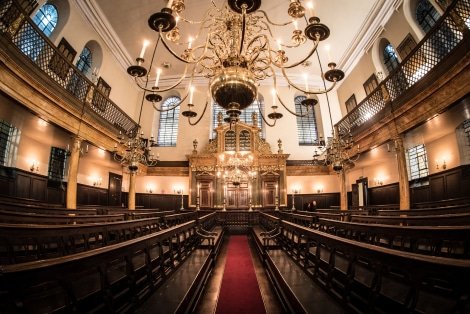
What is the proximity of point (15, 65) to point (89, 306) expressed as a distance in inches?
255

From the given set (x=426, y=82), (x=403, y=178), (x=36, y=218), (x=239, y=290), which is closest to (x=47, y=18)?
(x=36, y=218)

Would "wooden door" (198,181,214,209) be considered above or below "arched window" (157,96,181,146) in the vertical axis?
below

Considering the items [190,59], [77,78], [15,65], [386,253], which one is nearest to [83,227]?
[386,253]

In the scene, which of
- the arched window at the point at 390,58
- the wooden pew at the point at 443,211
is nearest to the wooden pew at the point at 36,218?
the wooden pew at the point at 443,211

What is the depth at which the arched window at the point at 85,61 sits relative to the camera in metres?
10.3

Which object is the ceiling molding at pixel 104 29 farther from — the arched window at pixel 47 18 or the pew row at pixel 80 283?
the pew row at pixel 80 283

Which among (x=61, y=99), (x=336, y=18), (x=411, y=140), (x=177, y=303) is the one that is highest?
(x=336, y=18)

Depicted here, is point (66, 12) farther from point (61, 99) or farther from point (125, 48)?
point (61, 99)

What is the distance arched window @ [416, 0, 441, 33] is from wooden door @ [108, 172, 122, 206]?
51.7ft

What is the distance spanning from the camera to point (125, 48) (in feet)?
39.7

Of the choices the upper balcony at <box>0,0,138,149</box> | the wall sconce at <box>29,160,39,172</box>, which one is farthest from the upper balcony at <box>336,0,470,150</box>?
the wall sconce at <box>29,160,39,172</box>

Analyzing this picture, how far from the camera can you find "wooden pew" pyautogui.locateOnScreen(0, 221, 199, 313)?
2.72 ft

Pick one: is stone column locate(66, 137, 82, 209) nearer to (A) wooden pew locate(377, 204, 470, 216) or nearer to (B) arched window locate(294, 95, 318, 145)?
(A) wooden pew locate(377, 204, 470, 216)

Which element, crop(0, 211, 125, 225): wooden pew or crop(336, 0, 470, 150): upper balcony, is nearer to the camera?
crop(0, 211, 125, 225): wooden pew
